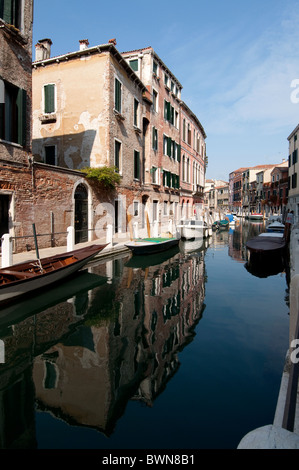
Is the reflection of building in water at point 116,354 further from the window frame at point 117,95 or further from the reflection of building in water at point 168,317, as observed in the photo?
the window frame at point 117,95

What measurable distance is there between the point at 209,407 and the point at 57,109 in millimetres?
16401

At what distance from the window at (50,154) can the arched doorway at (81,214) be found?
140 inches

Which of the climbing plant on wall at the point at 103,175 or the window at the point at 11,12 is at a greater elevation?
the window at the point at 11,12

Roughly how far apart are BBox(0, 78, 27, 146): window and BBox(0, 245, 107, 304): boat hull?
466 cm

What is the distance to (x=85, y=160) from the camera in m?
15.2

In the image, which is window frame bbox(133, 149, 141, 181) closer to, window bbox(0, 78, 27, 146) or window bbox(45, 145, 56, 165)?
window bbox(45, 145, 56, 165)

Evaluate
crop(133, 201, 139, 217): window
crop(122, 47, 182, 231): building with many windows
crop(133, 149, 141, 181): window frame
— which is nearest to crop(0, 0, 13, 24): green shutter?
crop(133, 149, 141, 181): window frame

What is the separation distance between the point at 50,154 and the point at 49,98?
305 cm

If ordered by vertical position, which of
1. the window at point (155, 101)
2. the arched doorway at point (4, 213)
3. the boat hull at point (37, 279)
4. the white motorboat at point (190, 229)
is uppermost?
the window at point (155, 101)

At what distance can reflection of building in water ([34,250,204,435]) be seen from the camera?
3.23 m

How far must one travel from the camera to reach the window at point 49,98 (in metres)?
15.8

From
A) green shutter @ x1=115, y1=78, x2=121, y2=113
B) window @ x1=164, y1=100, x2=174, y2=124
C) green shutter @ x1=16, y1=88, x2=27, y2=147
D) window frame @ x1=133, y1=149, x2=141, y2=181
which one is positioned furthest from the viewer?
window @ x1=164, y1=100, x2=174, y2=124

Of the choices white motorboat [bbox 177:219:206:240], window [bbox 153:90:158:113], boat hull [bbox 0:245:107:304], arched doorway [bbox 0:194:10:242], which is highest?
window [bbox 153:90:158:113]

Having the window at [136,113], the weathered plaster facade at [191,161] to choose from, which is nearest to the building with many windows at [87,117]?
the window at [136,113]
